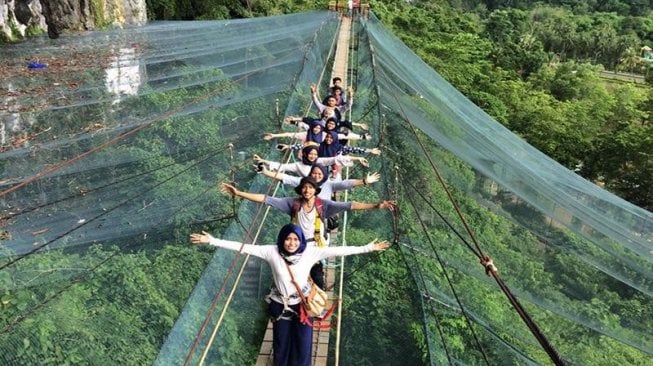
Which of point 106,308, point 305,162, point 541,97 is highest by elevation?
point 305,162

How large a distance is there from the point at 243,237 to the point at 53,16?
10.4 m

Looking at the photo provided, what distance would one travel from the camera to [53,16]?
11.9 meters

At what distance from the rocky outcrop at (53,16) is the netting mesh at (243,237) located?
515 cm

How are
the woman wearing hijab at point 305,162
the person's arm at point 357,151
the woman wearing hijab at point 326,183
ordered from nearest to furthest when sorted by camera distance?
the woman wearing hijab at point 326,183, the woman wearing hijab at point 305,162, the person's arm at point 357,151

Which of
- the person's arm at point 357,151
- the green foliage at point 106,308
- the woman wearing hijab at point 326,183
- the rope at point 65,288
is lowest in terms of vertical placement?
the green foliage at point 106,308

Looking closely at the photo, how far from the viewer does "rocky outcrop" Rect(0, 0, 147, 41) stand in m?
10.9

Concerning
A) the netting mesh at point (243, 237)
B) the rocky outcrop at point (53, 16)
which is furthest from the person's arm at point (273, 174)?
the rocky outcrop at point (53, 16)

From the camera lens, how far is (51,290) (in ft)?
11.3

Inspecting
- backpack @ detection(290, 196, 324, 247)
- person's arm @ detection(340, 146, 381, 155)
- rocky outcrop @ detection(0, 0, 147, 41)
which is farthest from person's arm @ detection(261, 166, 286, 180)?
rocky outcrop @ detection(0, 0, 147, 41)

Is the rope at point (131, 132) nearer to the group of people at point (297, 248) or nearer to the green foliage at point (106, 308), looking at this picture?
the green foliage at point (106, 308)

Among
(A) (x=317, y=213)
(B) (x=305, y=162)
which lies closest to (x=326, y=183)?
(B) (x=305, y=162)

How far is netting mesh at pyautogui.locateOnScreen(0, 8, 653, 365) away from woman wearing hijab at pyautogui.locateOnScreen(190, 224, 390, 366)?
25 cm

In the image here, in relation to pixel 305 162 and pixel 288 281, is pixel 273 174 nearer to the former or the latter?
pixel 305 162

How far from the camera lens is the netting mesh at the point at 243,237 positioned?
3.35m
